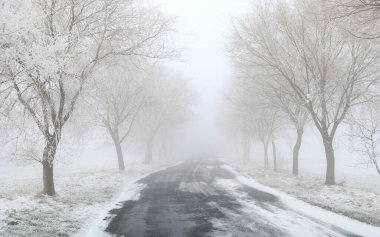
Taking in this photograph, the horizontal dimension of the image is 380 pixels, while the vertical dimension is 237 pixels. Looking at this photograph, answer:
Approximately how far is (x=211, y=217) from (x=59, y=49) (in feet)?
20.9

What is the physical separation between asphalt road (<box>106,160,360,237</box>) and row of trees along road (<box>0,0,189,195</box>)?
410 cm

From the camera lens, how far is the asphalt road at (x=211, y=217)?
29.6 ft

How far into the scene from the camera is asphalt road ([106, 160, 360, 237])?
903 cm

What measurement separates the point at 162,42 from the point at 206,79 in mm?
179634

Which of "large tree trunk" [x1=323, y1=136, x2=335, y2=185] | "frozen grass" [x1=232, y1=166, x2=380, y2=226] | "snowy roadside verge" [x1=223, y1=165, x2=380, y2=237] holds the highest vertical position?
"large tree trunk" [x1=323, y1=136, x2=335, y2=185]

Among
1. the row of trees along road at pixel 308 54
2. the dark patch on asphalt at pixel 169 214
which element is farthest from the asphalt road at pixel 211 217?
the row of trees along road at pixel 308 54

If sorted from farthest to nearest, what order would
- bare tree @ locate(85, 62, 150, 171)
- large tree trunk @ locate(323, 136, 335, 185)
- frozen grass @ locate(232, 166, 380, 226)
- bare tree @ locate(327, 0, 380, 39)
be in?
bare tree @ locate(85, 62, 150, 171), large tree trunk @ locate(323, 136, 335, 185), frozen grass @ locate(232, 166, 380, 226), bare tree @ locate(327, 0, 380, 39)

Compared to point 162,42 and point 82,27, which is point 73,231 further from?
point 162,42

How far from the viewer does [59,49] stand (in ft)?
36.4

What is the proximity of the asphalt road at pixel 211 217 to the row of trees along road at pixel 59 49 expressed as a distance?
4.10m

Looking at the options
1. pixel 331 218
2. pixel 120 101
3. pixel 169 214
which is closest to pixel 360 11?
pixel 331 218

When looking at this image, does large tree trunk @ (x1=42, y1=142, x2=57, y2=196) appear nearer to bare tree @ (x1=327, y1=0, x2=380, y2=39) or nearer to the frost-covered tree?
bare tree @ (x1=327, y1=0, x2=380, y2=39)

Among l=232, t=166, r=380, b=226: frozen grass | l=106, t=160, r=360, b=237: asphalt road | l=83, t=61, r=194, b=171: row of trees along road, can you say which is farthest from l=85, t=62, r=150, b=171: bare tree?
l=232, t=166, r=380, b=226: frozen grass

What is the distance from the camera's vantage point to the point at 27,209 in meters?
11.3
